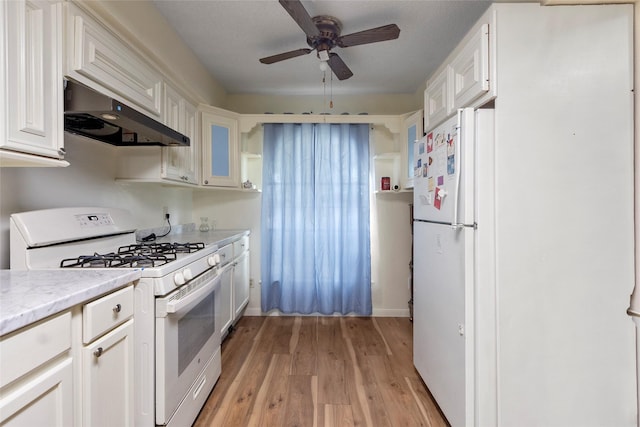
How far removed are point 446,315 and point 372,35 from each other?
1694 millimetres

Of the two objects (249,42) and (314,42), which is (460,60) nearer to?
(314,42)

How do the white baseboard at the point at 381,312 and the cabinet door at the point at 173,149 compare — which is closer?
the cabinet door at the point at 173,149

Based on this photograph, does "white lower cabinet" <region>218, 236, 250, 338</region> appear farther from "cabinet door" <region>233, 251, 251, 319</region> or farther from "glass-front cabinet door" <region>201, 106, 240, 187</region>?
"glass-front cabinet door" <region>201, 106, 240, 187</region>

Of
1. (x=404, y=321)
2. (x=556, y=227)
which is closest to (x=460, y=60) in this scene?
(x=556, y=227)

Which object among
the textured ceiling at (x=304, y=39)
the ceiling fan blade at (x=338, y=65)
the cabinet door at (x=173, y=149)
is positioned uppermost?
the textured ceiling at (x=304, y=39)

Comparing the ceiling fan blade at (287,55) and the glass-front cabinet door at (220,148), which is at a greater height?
the ceiling fan blade at (287,55)

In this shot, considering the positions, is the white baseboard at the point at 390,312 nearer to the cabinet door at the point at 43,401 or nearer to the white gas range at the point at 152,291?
the white gas range at the point at 152,291

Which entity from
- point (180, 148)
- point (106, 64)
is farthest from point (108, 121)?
point (180, 148)

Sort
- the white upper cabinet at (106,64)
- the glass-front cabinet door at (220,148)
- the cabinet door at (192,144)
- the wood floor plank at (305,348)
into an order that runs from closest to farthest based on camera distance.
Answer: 1. the white upper cabinet at (106,64)
2. the wood floor plank at (305,348)
3. the cabinet door at (192,144)
4. the glass-front cabinet door at (220,148)

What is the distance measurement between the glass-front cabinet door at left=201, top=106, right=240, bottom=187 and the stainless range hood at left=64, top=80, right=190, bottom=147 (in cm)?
70

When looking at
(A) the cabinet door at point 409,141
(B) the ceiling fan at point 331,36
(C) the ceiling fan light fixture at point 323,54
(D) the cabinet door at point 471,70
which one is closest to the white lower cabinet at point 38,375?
(B) the ceiling fan at point 331,36

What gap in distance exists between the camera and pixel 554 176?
49.6 inches

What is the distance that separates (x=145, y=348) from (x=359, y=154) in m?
2.43

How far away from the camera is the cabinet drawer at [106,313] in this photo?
93cm
